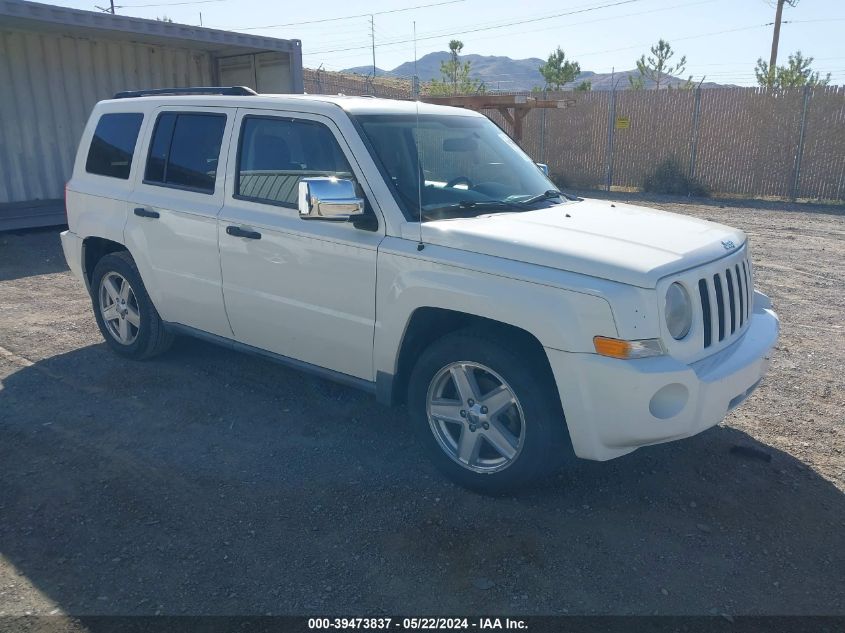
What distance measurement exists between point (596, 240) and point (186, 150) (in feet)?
9.84

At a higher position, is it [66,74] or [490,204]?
[66,74]

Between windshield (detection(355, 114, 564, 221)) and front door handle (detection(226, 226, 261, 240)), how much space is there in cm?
93

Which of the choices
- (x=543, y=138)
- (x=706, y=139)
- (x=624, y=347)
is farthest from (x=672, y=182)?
(x=624, y=347)

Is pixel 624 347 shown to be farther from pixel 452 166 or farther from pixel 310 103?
pixel 310 103

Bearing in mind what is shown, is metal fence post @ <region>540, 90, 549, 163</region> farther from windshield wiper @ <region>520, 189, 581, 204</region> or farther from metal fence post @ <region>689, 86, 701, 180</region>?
windshield wiper @ <region>520, 189, 581, 204</region>

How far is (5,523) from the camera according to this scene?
3631 mm

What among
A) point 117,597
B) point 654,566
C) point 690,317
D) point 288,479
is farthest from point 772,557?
point 117,597

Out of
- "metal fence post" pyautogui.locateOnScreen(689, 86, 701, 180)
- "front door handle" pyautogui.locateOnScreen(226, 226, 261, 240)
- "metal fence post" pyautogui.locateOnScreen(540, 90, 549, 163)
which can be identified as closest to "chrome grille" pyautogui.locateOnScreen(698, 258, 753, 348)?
"front door handle" pyautogui.locateOnScreen(226, 226, 261, 240)

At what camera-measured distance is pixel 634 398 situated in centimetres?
320

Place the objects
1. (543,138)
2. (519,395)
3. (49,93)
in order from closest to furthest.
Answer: (519,395) → (49,93) → (543,138)

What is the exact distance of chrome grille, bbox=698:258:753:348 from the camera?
3.54 m

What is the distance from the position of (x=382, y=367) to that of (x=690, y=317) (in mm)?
1641

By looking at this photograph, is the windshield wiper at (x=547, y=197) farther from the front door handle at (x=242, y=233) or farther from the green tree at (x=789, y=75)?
the green tree at (x=789, y=75)

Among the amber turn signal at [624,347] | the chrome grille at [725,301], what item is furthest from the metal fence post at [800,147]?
the amber turn signal at [624,347]
